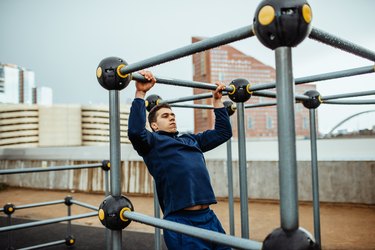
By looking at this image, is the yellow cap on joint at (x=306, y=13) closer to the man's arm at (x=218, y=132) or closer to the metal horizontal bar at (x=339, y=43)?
the metal horizontal bar at (x=339, y=43)

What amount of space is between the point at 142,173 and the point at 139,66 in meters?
4.88

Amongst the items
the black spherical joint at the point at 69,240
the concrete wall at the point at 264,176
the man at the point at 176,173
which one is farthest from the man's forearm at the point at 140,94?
the concrete wall at the point at 264,176

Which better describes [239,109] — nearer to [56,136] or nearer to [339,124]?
[339,124]

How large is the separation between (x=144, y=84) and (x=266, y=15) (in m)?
0.72

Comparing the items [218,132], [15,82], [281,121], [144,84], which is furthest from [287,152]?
[15,82]

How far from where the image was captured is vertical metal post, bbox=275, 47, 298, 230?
558 millimetres

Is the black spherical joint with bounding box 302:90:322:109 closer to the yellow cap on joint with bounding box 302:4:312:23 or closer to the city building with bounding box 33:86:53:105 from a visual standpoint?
the yellow cap on joint with bounding box 302:4:312:23

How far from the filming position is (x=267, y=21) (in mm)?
578

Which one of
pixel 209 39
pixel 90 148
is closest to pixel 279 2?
pixel 209 39

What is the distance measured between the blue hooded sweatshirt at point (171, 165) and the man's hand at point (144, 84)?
48mm

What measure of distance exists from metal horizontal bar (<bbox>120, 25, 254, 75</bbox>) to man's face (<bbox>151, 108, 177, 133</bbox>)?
2.13 ft

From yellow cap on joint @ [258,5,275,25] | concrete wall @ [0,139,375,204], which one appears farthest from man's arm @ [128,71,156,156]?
concrete wall @ [0,139,375,204]

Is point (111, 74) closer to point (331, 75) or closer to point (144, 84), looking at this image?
point (144, 84)

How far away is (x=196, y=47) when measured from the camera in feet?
2.61
